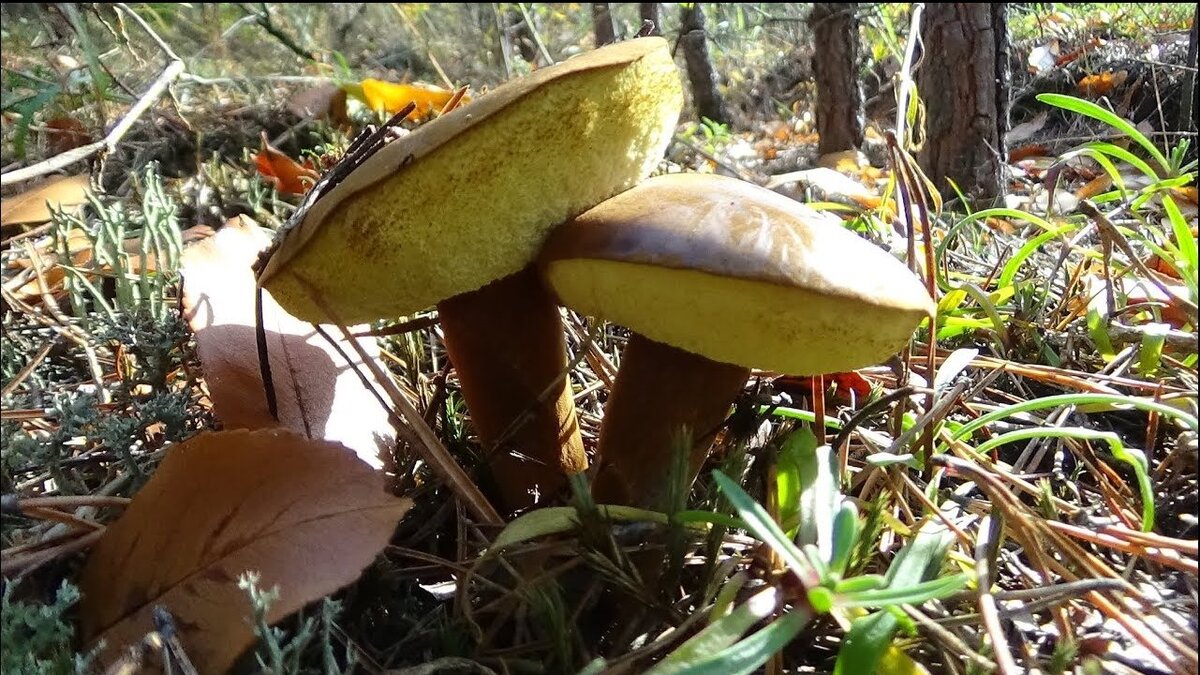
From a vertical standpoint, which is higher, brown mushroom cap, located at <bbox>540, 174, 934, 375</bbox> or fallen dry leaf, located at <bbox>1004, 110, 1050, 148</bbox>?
brown mushroom cap, located at <bbox>540, 174, 934, 375</bbox>

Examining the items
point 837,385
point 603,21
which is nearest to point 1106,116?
point 837,385

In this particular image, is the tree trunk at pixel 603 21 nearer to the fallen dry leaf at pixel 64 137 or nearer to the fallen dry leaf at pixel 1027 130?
the fallen dry leaf at pixel 1027 130

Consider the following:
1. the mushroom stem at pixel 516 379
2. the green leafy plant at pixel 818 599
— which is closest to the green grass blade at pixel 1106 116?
the green leafy plant at pixel 818 599

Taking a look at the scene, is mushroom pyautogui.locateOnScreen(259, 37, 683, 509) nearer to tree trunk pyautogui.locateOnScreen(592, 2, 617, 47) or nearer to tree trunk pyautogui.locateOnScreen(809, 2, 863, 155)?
tree trunk pyautogui.locateOnScreen(809, 2, 863, 155)

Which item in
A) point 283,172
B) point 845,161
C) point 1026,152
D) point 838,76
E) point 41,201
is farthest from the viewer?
point 838,76

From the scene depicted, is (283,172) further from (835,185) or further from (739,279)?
(739,279)

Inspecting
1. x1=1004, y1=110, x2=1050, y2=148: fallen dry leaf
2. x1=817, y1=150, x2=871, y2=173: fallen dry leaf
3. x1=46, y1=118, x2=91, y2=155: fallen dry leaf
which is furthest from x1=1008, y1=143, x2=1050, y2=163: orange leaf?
x1=46, y1=118, x2=91, y2=155: fallen dry leaf

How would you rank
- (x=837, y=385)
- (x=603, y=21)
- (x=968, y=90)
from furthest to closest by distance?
1. (x=603, y=21)
2. (x=968, y=90)
3. (x=837, y=385)
